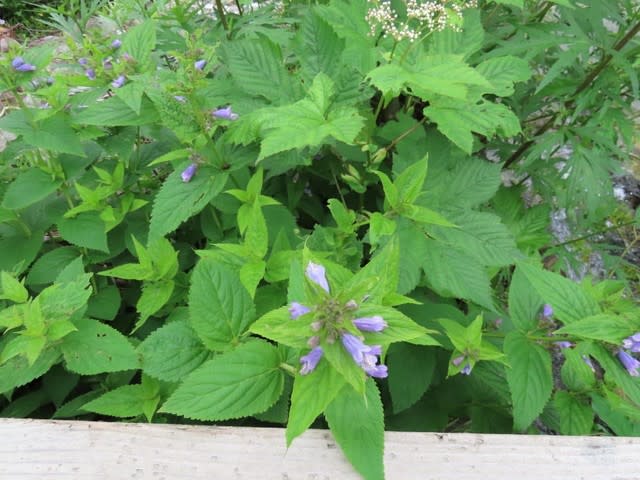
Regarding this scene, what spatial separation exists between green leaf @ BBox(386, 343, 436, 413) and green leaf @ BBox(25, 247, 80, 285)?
1.26 m

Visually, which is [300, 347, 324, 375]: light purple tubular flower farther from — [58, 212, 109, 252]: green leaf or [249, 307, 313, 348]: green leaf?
[58, 212, 109, 252]: green leaf

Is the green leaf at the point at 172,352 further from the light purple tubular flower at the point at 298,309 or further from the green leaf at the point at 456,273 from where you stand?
the green leaf at the point at 456,273

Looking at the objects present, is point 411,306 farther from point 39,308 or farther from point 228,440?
point 39,308

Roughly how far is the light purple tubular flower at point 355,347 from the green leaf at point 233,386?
1.13ft

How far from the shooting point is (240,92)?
1.70 m

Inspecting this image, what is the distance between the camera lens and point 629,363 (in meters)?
1.13

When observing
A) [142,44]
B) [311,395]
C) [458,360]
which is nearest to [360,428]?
[311,395]

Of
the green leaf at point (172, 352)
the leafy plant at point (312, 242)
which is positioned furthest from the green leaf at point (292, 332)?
the green leaf at point (172, 352)

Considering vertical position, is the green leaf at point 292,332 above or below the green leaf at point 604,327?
above

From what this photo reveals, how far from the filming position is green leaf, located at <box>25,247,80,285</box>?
5.43ft

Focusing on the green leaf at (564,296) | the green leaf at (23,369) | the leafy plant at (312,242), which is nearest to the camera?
the leafy plant at (312,242)

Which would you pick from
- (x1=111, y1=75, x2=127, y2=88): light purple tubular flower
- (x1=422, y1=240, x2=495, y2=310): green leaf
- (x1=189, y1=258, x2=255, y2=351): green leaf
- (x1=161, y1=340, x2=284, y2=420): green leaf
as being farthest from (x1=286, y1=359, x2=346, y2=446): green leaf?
(x1=111, y1=75, x2=127, y2=88): light purple tubular flower

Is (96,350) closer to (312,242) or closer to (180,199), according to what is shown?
(180,199)

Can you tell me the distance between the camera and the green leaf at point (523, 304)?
1.33 m
